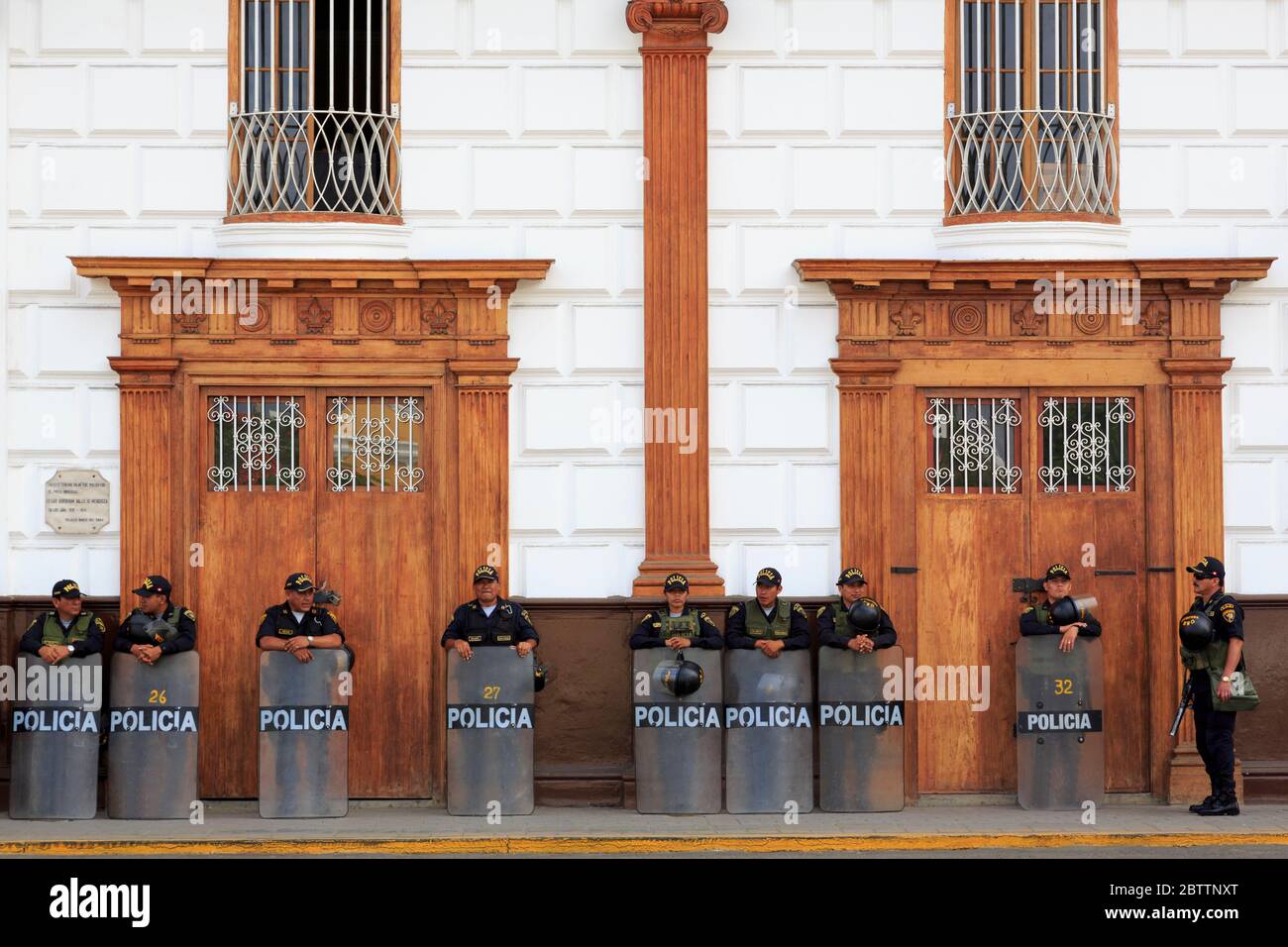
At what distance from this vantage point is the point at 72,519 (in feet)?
53.0

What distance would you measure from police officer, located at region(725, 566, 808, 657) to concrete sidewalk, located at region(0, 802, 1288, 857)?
1.34 metres

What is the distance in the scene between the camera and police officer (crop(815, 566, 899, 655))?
1559 centimetres

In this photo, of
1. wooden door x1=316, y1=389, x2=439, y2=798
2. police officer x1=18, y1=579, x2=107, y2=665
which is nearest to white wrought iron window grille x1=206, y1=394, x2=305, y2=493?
wooden door x1=316, y1=389, x2=439, y2=798

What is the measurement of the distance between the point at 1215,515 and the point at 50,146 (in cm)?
988

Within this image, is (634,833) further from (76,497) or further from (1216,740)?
(76,497)

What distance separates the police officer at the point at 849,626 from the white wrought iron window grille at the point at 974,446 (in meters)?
1.24

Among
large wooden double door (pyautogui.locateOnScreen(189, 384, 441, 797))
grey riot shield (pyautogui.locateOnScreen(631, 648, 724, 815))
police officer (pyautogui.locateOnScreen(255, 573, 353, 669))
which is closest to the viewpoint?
police officer (pyautogui.locateOnScreen(255, 573, 353, 669))

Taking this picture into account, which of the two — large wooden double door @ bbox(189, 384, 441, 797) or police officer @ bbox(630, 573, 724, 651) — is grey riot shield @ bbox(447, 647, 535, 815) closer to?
large wooden double door @ bbox(189, 384, 441, 797)

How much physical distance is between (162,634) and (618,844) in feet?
12.7

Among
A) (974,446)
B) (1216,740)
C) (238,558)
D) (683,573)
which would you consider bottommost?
(1216,740)

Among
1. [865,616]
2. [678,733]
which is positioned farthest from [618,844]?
[865,616]

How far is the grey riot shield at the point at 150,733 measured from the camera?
15352mm

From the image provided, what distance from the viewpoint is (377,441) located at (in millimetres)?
16281

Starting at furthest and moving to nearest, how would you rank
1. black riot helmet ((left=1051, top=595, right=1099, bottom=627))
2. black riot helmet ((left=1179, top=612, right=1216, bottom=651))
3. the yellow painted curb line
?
black riot helmet ((left=1051, top=595, right=1099, bottom=627)), black riot helmet ((left=1179, top=612, right=1216, bottom=651)), the yellow painted curb line
